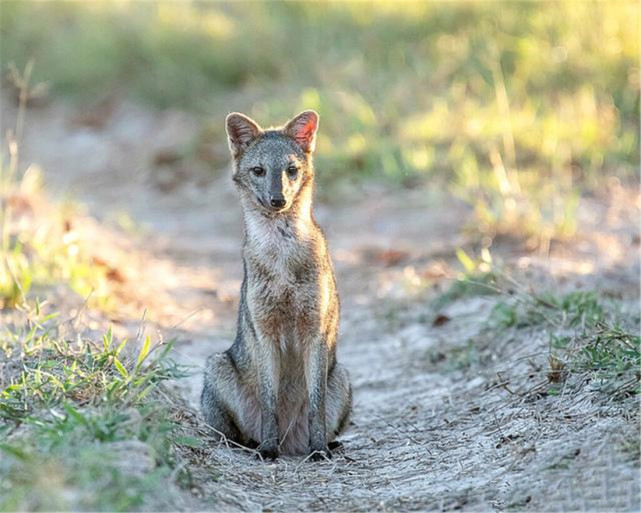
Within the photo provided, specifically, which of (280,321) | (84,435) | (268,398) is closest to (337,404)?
(268,398)

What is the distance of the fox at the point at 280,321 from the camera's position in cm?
496

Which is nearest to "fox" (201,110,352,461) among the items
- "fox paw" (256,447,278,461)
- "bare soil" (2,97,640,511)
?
"fox paw" (256,447,278,461)

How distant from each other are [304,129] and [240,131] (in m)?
0.32

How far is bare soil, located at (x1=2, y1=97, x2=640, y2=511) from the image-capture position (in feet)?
12.9

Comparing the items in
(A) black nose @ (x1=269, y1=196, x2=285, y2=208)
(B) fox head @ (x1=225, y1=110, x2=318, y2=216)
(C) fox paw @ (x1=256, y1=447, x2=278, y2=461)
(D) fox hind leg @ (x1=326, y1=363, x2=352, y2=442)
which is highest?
(B) fox head @ (x1=225, y1=110, x2=318, y2=216)

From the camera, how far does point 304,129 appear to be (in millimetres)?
5438

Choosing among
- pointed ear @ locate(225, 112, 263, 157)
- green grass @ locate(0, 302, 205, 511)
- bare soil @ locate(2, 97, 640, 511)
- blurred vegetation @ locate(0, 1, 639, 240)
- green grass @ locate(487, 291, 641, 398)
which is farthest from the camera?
blurred vegetation @ locate(0, 1, 639, 240)

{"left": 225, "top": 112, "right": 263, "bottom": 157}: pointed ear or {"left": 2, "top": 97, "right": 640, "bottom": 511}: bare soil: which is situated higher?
{"left": 225, "top": 112, "right": 263, "bottom": 157}: pointed ear

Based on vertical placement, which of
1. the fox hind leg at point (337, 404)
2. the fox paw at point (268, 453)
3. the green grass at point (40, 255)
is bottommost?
the fox paw at point (268, 453)

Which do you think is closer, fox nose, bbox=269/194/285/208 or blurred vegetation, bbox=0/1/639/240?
fox nose, bbox=269/194/285/208

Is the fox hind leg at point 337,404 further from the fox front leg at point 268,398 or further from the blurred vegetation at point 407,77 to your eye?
the blurred vegetation at point 407,77

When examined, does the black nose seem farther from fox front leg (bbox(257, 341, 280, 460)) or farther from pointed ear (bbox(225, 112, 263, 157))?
fox front leg (bbox(257, 341, 280, 460))

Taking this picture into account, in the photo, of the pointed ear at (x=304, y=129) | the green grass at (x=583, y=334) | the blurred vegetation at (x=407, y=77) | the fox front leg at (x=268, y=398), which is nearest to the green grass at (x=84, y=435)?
the fox front leg at (x=268, y=398)

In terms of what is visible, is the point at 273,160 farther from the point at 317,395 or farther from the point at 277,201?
the point at 317,395
